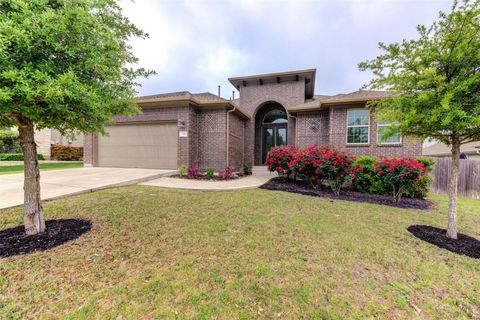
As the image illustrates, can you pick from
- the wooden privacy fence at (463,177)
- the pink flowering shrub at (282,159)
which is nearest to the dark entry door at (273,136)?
the pink flowering shrub at (282,159)

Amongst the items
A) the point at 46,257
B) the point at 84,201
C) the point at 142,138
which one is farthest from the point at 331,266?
the point at 142,138

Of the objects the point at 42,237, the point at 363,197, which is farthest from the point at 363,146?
the point at 42,237

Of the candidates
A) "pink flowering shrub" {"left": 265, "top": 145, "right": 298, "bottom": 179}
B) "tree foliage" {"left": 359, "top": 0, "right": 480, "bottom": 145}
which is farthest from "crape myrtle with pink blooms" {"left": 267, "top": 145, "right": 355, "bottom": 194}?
"tree foliage" {"left": 359, "top": 0, "right": 480, "bottom": 145}

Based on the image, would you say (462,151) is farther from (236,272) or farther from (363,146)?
(236,272)

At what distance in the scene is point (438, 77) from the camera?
2.79 metres

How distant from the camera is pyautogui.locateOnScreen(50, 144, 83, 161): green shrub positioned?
650 inches

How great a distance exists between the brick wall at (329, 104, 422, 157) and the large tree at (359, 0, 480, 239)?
240 inches

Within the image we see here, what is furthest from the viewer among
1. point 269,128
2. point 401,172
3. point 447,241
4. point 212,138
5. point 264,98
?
point 269,128

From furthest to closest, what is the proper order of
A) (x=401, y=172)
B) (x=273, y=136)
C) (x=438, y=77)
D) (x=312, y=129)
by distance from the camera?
(x=273, y=136) < (x=312, y=129) < (x=401, y=172) < (x=438, y=77)

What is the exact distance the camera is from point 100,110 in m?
2.81

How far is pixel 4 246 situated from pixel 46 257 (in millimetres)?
825

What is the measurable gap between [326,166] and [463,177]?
6588 mm

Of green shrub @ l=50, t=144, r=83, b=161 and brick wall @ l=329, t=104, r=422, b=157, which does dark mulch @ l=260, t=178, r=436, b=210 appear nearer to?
brick wall @ l=329, t=104, r=422, b=157

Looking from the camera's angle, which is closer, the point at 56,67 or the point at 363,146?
the point at 56,67
